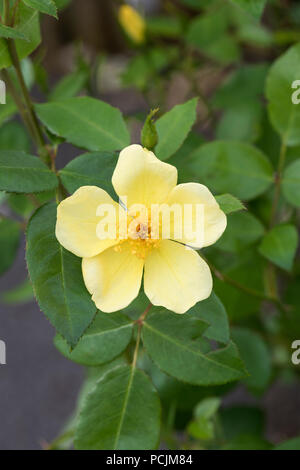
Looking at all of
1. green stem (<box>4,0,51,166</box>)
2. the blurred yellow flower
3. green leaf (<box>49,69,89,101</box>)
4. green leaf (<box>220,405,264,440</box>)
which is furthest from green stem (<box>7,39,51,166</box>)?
green leaf (<box>220,405,264,440</box>)

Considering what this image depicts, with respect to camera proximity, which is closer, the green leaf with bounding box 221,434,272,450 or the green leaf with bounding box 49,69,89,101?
the green leaf with bounding box 221,434,272,450

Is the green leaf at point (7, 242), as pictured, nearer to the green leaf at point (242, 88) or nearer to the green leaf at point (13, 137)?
the green leaf at point (13, 137)

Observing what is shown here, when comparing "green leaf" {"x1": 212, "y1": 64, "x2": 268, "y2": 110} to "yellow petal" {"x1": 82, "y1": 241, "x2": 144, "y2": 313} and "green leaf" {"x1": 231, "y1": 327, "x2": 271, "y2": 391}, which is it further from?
"yellow petal" {"x1": 82, "y1": 241, "x2": 144, "y2": 313}

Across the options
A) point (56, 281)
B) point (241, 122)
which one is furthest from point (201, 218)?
point (241, 122)

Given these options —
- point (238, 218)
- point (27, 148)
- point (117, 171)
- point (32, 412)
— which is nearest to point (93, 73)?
point (27, 148)

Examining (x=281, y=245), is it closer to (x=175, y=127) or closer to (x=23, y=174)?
(x=175, y=127)

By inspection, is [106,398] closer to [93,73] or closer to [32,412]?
[93,73]

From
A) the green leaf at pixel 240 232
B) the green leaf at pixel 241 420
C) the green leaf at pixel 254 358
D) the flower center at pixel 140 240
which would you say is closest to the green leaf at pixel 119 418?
the flower center at pixel 140 240
